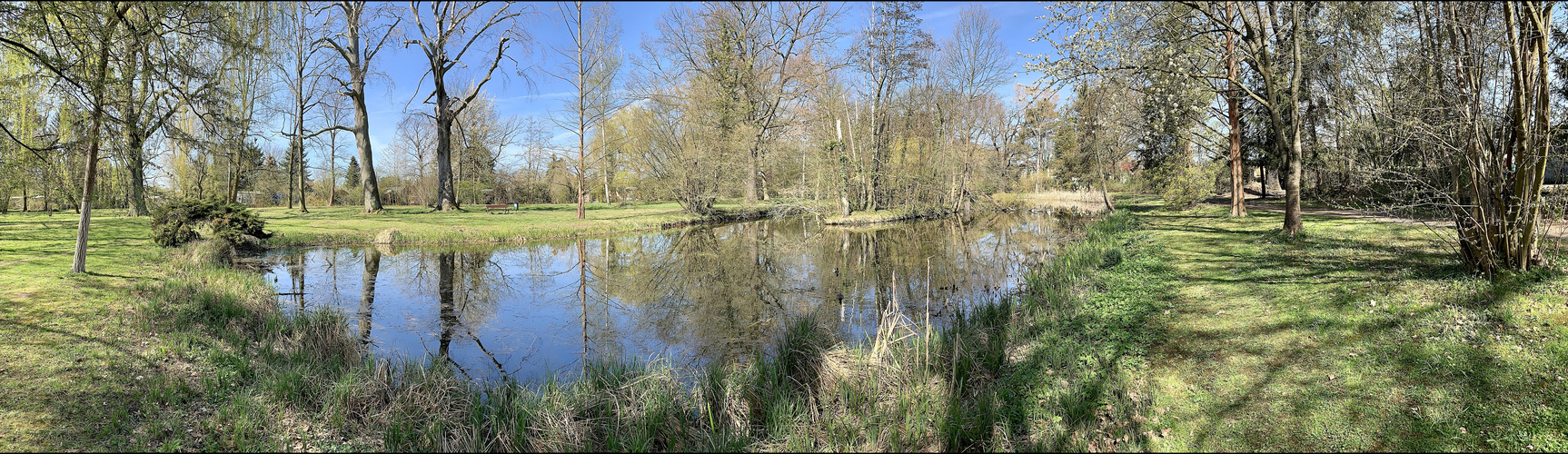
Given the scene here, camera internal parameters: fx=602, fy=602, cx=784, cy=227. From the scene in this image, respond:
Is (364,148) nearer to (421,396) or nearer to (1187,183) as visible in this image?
(421,396)

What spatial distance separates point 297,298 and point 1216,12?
14.8 m

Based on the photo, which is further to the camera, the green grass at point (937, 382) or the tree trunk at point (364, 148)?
the tree trunk at point (364, 148)

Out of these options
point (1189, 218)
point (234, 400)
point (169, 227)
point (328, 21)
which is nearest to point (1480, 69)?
point (234, 400)

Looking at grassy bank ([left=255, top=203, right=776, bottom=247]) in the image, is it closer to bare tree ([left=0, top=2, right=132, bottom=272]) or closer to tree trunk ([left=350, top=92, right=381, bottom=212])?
tree trunk ([left=350, top=92, right=381, bottom=212])

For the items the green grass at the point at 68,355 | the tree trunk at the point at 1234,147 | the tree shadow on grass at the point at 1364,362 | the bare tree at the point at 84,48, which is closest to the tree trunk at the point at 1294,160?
the tree shadow on grass at the point at 1364,362

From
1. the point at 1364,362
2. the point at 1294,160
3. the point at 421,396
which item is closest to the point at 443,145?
the point at 421,396

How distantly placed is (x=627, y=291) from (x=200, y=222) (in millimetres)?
9027

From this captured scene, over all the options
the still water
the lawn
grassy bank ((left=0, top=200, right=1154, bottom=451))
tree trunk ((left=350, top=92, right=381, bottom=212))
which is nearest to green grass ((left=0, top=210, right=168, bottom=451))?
grassy bank ((left=0, top=200, right=1154, bottom=451))

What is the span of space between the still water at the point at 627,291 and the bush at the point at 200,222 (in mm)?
769

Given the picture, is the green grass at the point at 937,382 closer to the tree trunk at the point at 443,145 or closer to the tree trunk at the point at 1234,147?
the tree trunk at the point at 1234,147

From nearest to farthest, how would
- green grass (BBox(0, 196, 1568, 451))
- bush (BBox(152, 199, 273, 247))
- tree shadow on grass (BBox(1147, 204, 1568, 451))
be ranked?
tree shadow on grass (BBox(1147, 204, 1568, 451)) → green grass (BBox(0, 196, 1568, 451)) → bush (BBox(152, 199, 273, 247))

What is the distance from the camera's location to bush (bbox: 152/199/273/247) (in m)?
11.1

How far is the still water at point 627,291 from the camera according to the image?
671cm

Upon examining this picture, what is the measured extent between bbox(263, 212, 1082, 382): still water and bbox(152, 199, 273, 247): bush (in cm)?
77
